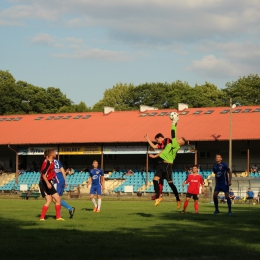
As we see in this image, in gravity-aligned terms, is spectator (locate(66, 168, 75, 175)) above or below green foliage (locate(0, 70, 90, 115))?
below

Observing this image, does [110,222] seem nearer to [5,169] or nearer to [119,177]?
[119,177]

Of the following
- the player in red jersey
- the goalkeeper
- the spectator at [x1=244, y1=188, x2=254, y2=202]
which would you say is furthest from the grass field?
the spectator at [x1=244, y1=188, x2=254, y2=202]

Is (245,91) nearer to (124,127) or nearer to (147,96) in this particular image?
(147,96)

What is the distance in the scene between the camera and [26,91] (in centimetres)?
10694

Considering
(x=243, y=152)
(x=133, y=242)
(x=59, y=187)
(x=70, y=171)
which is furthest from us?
(x=70, y=171)

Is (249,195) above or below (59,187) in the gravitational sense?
below

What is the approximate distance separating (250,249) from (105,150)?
52.0 metres

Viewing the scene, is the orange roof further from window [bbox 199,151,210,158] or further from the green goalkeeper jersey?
the green goalkeeper jersey

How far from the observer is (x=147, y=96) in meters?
113

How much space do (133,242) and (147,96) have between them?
101 meters

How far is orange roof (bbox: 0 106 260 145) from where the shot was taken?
60000mm

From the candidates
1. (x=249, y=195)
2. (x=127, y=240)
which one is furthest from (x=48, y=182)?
(x=249, y=195)

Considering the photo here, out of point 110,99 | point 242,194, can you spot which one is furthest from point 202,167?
point 110,99

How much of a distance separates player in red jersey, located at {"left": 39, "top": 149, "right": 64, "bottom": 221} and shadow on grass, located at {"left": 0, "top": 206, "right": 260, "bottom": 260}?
62.9 inches
